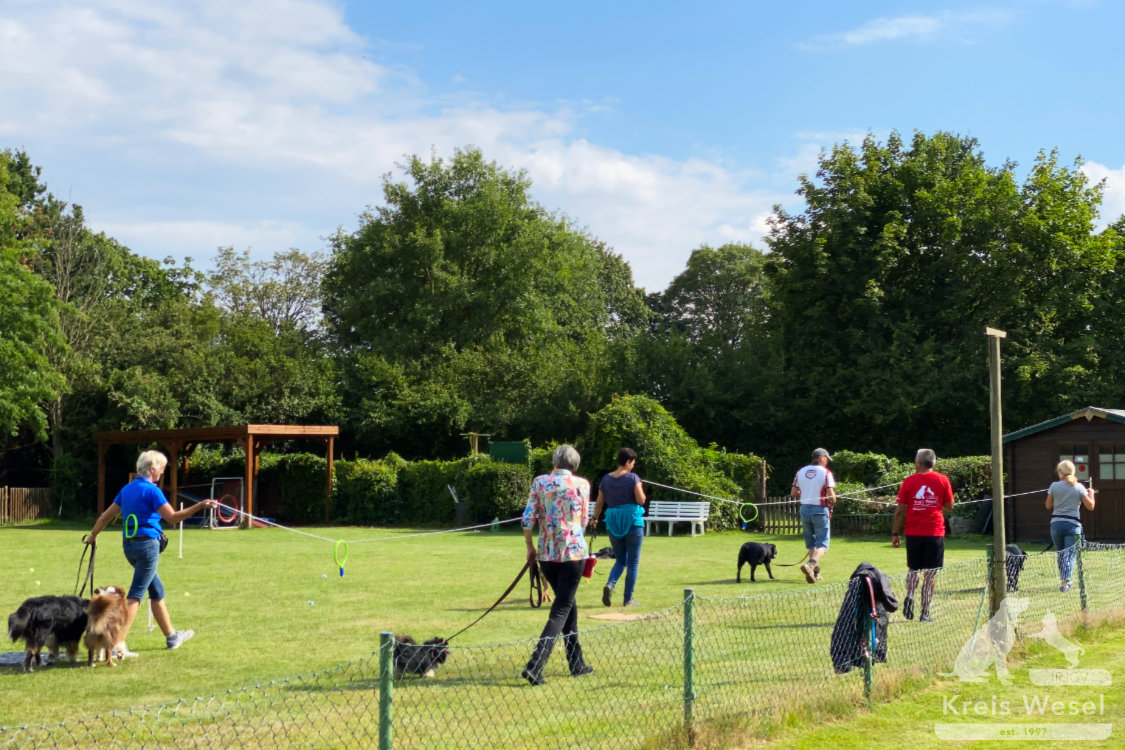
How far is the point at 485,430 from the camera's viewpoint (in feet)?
114

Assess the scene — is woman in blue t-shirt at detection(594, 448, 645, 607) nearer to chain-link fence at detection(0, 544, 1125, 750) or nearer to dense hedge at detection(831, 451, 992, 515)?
chain-link fence at detection(0, 544, 1125, 750)

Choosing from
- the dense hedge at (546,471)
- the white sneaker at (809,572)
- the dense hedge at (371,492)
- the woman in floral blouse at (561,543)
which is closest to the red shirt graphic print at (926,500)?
the white sneaker at (809,572)

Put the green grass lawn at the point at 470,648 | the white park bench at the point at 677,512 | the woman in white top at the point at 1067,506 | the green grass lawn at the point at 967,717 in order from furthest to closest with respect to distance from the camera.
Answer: the white park bench at the point at 677,512
the woman in white top at the point at 1067,506
the green grass lawn at the point at 470,648
the green grass lawn at the point at 967,717

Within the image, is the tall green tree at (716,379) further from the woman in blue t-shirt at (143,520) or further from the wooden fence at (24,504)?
the woman in blue t-shirt at (143,520)

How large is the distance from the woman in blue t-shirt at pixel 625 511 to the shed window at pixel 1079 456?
43.5 ft

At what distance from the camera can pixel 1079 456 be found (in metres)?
19.9

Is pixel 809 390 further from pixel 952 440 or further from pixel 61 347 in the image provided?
pixel 61 347

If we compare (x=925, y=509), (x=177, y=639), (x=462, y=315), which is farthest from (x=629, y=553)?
(x=462, y=315)

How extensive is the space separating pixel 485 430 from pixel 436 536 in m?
12.5

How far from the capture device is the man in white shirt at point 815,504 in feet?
37.6

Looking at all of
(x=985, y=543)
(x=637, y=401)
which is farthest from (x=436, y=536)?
(x=985, y=543)

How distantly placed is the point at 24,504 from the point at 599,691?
1154 inches

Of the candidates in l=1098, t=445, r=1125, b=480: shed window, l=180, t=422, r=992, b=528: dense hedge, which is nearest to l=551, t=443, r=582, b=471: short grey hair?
l=180, t=422, r=992, b=528: dense hedge

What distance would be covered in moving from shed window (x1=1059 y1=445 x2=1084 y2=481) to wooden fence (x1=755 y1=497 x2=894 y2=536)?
138 inches
